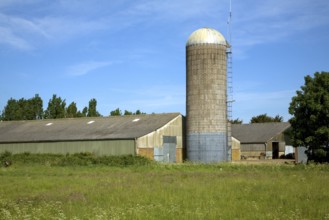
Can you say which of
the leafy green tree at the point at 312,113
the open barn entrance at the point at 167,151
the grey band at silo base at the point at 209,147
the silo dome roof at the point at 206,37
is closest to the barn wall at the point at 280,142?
the grey band at silo base at the point at 209,147

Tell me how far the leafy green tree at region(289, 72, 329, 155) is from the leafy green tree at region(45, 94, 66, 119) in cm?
5345

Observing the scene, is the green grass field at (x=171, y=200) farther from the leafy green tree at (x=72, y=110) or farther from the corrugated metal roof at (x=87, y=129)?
the leafy green tree at (x=72, y=110)

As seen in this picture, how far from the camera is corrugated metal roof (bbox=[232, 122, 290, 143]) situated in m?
63.1

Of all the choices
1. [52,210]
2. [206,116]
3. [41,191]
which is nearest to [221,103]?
[206,116]

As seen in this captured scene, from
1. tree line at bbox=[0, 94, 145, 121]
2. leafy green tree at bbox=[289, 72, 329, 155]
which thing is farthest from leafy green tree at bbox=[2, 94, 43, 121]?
leafy green tree at bbox=[289, 72, 329, 155]

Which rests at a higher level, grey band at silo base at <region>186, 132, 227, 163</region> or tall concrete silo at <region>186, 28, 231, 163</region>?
tall concrete silo at <region>186, 28, 231, 163</region>

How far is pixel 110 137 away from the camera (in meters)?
44.7

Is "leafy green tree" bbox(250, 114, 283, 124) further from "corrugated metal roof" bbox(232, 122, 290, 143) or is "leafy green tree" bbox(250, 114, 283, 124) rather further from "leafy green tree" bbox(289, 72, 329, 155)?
"leafy green tree" bbox(289, 72, 329, 155)

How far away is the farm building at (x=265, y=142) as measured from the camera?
203 feet

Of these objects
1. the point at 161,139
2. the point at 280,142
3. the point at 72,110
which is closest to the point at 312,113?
the point at 161,139

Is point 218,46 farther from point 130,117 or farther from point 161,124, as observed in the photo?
point 130,117

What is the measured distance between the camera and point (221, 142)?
45.5 metres

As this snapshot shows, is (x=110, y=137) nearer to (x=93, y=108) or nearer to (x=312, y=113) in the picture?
(x=312, y=113)

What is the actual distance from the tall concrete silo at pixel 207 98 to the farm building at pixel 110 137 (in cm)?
224
